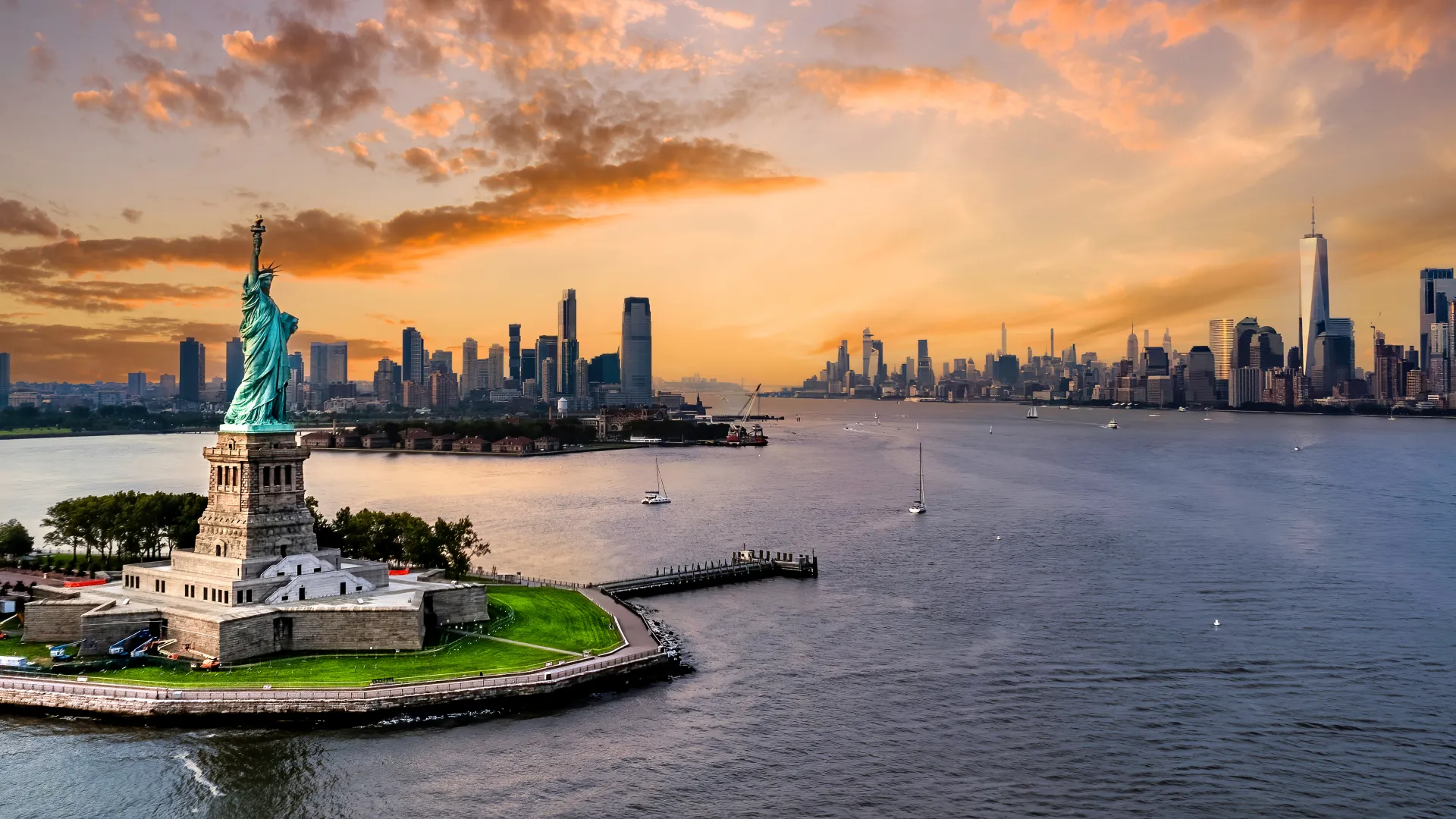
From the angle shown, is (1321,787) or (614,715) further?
(614,715)

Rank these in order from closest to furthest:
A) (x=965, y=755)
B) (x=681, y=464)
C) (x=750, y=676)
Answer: (x=965, y=755) → (x=750, y=676) → (x=681, y=464)

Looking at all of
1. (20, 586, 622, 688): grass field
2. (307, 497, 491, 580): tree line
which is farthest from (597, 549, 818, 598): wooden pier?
(20, 586, 622, 688): grass field

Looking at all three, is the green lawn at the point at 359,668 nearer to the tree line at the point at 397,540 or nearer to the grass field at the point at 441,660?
the grass field at the point at 441,660

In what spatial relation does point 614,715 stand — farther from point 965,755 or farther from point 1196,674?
point 1196,674

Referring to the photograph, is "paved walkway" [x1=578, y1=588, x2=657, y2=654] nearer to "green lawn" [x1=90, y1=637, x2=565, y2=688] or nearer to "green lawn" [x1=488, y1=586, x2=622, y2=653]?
"green lawn" [x1=488, y1=586, x2=622, y2=653]

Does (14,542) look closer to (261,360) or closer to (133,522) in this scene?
(133,522)

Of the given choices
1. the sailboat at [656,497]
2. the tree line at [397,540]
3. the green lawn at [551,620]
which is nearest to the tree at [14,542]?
the tree line at [397,540]

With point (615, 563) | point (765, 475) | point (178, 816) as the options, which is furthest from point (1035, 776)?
point (765, 475)

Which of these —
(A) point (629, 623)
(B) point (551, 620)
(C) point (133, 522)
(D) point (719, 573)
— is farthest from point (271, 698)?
(D) point (719, 573)
